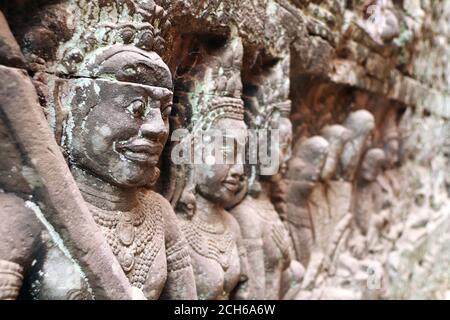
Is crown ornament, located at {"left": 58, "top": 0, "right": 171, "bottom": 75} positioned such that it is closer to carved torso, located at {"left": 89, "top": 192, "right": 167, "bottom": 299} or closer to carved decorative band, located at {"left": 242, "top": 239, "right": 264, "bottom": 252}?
carved torso, located at {"left": 89, "top": 192, "right": 167, "bottom": 299}

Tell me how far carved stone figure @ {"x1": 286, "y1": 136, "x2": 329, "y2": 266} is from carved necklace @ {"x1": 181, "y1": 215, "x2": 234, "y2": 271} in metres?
1.06

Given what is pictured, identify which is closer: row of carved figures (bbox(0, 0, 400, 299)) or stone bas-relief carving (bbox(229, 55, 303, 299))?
row of carved figures (bbox(0, 0, 400, 299))

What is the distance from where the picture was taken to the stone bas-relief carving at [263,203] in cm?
335

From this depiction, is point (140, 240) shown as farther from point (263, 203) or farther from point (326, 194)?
point (326, 194)

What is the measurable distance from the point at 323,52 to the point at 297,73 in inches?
9.0

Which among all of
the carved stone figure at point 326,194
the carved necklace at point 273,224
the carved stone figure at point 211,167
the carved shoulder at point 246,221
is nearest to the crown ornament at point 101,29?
the carved stone figure at point 211,167

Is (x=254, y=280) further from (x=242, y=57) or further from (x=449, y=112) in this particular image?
(x=449, y=112)

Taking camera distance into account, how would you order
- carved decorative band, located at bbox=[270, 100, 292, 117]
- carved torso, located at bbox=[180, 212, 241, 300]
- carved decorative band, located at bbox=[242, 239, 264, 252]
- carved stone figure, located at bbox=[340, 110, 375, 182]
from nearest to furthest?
carved torso, located at bbox=[180, 212, 241, 300] < carved decorative band, located at bbox=[242, 239, 264, 252] < carved decorative band, located at bbox=[270, 100, 292, 117] < carved stone figure, located at bbox=[340, 110, 375, 182]

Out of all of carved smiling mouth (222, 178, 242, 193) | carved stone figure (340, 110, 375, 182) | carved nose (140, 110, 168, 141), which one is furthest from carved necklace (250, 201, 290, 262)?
carved nose (140, 110, 168, 141)

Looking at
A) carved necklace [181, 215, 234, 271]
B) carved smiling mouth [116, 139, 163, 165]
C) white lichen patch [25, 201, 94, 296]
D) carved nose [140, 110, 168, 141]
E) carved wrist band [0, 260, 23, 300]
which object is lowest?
carved necklace [181, 215, 234, 271]

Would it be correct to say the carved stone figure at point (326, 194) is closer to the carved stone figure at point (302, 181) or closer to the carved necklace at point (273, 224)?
the carved stone figure at point (302, 181)

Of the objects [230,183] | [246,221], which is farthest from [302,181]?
[230,183]

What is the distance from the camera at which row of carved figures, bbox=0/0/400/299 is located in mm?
1987

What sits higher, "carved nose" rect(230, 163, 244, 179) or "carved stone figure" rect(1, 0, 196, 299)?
"carved stone figure" rect(1, 0, 196, 299)
